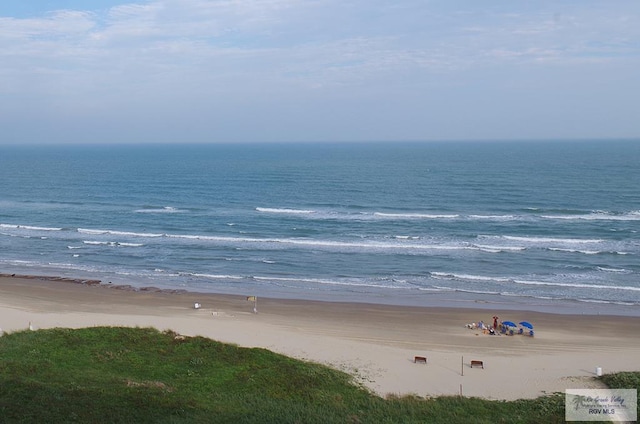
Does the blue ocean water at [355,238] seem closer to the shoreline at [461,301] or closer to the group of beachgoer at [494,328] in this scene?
the shoreline at [461,301]

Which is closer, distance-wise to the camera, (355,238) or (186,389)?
(186,389)

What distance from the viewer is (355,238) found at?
4794cm

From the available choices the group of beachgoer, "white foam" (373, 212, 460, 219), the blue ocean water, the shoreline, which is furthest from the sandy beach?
"white foam" (373, 212, 460, 219)

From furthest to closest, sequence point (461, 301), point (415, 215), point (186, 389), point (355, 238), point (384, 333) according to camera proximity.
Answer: point (415, 215)
point (355, 238)
point (461, 301)
point (384, 333)
point (186, 389)

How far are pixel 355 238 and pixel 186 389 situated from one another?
30.7 m

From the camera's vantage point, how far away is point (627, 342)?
2627 centimetres

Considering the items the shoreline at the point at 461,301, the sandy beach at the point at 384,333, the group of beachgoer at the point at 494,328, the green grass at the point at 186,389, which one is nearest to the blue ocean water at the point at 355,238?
the shoreline at the point at 461,301

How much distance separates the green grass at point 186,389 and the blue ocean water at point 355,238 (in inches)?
539

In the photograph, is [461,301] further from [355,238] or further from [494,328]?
[355,238]

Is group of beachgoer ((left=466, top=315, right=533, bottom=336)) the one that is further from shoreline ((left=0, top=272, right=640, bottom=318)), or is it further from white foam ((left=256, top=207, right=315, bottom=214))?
white foam ((left=256, top=207, right=315, bottom=214))

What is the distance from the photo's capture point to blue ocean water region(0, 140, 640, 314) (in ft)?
119

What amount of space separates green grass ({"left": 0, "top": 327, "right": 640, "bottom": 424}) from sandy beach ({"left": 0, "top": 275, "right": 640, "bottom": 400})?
215 centimetres

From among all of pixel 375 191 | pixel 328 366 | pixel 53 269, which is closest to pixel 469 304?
pixel 328 366

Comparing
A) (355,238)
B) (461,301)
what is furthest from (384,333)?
(355,238)
